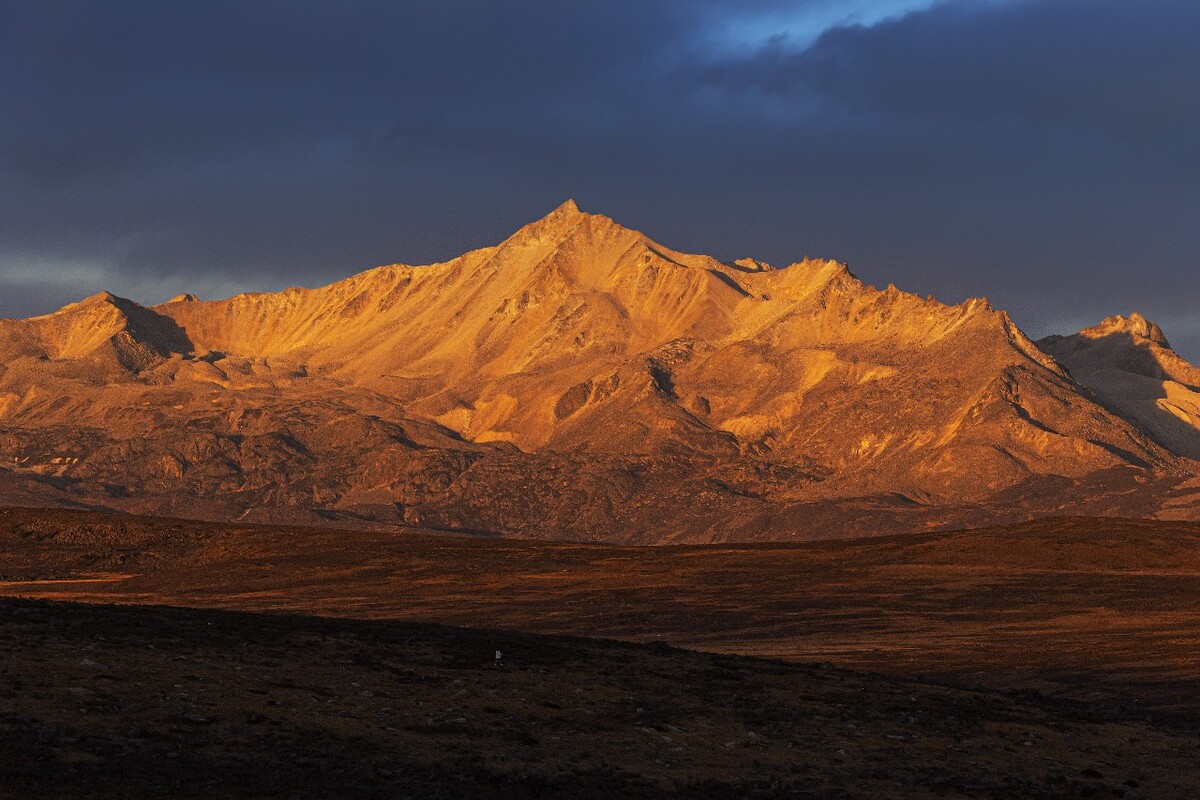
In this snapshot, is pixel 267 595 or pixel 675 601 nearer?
pixel 675 601

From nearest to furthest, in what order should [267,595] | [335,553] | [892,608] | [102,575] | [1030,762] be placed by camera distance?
[1030,762] → [892,608] → [267,595] → [102,575] → [335,553]

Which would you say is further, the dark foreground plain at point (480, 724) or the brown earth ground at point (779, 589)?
the brown earth ground at point (779, 589)

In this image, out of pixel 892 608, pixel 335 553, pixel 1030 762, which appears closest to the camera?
pixel 1030 762

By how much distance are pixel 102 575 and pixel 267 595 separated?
28.8m

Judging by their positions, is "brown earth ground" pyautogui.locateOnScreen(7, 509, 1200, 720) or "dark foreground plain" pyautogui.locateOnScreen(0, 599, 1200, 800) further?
"brown earth ground" pyautogui.locateOnScreen(7, 509, 1200, 720)

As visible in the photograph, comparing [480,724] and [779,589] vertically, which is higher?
[779,589]

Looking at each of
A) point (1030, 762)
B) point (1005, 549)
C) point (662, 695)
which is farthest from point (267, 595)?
point (1030, 762)

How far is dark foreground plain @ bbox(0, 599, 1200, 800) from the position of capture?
139 ft

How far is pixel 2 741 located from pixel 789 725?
23610 mm

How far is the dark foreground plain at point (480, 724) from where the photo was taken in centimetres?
4247

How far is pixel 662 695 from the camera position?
57.5 meters

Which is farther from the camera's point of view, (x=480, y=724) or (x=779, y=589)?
(x=779, y=589)

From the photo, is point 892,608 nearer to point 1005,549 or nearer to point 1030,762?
point 1005,549

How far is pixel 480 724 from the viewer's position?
164ft
